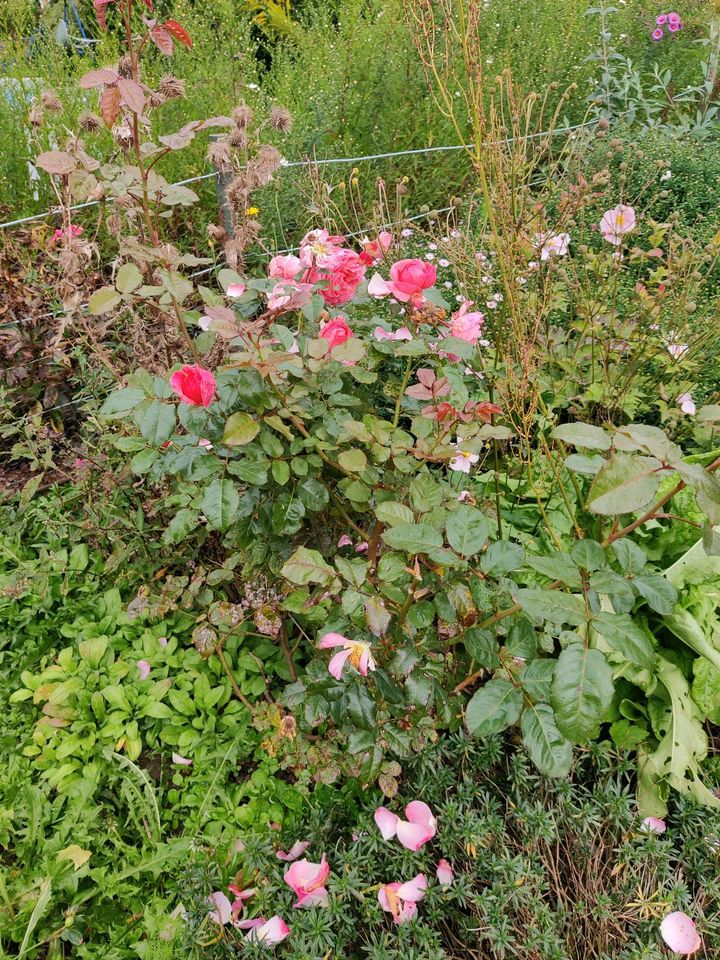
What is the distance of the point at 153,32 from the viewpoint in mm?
1223

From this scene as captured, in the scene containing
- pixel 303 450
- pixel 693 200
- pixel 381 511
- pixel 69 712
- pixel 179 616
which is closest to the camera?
pixel 381 511

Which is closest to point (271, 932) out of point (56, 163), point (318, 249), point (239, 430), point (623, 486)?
point (239, 430)

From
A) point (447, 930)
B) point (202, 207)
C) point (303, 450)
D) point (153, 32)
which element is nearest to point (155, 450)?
point (303, 450)

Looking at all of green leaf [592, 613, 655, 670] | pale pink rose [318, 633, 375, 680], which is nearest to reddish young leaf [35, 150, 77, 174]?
pale pink rose [318, 633, 375, 680]

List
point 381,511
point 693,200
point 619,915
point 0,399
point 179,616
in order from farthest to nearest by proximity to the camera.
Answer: point 693,200, point 0,399, point 179,616, point 619,915, point 381,511

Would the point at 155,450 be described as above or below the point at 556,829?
above

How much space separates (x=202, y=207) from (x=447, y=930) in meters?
2.75

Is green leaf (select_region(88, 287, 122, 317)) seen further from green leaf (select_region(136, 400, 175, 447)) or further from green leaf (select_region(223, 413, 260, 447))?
green leaf (select_region(223, 413, 260, 447))

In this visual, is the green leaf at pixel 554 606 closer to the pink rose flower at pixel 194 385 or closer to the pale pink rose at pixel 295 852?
the pink rose flower at pixel 194 385

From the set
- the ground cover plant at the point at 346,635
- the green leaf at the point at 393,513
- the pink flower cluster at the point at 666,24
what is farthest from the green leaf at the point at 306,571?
the pink flower cluster at the point at 666,24

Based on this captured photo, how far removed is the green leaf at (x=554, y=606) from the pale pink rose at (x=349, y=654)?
27 cm

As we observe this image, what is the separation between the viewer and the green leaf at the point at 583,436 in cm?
93

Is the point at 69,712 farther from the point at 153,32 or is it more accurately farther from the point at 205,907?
the point at 153,32

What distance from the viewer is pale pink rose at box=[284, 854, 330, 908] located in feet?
3.95
